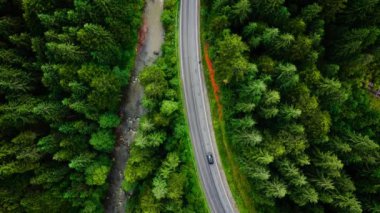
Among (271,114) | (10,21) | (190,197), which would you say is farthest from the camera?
(190,197)

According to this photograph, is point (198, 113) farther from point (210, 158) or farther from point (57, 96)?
point (57, 96)

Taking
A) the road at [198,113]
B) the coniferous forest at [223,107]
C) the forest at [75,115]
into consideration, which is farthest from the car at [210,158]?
the coniferous forest at [223,107]

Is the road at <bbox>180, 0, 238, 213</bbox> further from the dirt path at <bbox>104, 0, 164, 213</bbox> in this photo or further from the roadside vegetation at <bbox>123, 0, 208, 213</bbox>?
the dirt path at <bbox>104, 0, 164, 213</bbox>

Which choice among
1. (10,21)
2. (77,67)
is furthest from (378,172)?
(10,21)

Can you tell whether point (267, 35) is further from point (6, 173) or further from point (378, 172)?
point (6, 173)

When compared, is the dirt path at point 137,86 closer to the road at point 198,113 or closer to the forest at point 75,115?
the forest at point 75,115

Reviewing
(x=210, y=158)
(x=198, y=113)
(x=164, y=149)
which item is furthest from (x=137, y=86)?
(x=210, y=158)
